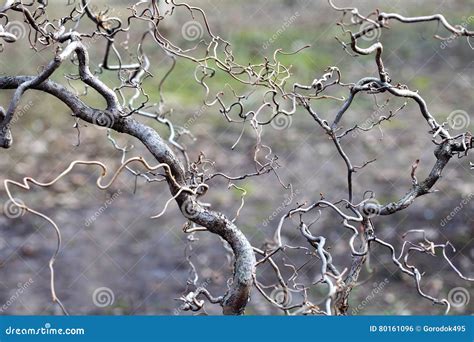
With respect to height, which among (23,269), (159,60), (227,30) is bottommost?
(23,269)

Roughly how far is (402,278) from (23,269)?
240 centimetres

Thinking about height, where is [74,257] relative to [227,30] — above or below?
below

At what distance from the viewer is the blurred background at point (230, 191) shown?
13.7 ft

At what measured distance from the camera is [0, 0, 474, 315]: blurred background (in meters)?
4.17

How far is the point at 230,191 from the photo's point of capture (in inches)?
212

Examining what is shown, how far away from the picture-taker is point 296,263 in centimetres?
430

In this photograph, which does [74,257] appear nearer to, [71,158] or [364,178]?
[71,158]

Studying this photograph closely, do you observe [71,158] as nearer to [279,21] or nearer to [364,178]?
[364,178]

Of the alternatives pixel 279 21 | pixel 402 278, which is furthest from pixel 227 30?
pixel 402 278

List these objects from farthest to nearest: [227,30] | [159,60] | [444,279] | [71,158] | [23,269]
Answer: [227,30] < [159,60] < [71,158] < [23,269] < [444,279]

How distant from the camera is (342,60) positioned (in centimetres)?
736

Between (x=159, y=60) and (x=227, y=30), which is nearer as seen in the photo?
(x=159, y=60)

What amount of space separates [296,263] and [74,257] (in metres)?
1.45

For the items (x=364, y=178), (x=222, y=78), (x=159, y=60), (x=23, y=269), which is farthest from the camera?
(x=159, y=60)
